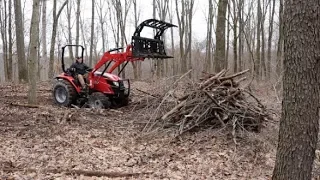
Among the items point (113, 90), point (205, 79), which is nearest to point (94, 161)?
point (205, 79)

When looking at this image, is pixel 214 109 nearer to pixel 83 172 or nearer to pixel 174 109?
pixel 174 109

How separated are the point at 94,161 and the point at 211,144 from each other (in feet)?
7.23

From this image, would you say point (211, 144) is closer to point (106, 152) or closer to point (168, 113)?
point (168, 113)

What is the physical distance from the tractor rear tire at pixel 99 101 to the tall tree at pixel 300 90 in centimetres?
664

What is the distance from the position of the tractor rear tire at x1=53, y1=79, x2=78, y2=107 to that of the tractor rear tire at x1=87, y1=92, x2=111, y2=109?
61 cm

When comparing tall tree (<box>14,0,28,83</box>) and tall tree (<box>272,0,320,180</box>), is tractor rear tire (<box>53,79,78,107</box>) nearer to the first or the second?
tall tree (<box>14,0,28,83</box>)

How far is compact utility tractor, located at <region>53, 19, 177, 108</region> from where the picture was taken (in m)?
8.77

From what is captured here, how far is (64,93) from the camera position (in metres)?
9.98

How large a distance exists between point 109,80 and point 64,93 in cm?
156

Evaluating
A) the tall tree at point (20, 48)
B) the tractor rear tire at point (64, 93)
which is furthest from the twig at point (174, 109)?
the tall tree at point (20, 48)

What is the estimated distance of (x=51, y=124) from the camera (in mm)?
A: 7395

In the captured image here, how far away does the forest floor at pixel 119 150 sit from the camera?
508 centimetres

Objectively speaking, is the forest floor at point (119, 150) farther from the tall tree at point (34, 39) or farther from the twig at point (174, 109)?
the tall tree at point (34, 39)

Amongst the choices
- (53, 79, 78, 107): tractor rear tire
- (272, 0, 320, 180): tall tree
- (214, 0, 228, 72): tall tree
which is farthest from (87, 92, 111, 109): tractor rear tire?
(272, 0, 320, 180): tall tree
